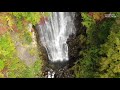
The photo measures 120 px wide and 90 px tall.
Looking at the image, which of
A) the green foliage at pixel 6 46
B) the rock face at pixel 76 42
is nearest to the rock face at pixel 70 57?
the rock face at pixel 76 42

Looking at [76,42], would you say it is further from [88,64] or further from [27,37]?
[27,37]

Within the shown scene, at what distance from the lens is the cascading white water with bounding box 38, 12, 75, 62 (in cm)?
816

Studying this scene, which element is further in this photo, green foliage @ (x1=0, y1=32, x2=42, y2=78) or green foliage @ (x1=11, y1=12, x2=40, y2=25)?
green foliage @ (x1=0, y1=32, x2=42, y2=78)

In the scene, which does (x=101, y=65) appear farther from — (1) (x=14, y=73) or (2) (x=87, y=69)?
(1) (x=14, y=73)

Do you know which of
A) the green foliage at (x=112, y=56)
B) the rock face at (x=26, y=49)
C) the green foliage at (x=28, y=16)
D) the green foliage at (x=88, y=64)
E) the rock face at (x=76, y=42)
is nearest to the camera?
the green foliage at (x=112, y=56)

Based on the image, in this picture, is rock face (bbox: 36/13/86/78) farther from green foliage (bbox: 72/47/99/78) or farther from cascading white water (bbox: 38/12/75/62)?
green foliage (bbox: 72/47/99/78)

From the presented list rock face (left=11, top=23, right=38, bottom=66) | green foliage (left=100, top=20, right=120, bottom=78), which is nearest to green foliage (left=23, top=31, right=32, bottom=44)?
rock face (left=11, top=23, right=38, bottom=66)

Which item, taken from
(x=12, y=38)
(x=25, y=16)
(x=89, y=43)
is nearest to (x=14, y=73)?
(x=12, y=38)

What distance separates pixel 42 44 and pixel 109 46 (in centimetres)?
185

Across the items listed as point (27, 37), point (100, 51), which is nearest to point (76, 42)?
point (100, 51)

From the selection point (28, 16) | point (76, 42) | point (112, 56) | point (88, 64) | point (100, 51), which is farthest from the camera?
point (76, 42)

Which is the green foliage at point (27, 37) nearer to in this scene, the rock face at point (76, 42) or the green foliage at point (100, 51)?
the rock face at point (76, 42)

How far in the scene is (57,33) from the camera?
27.9 ft

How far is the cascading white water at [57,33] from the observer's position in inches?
321
